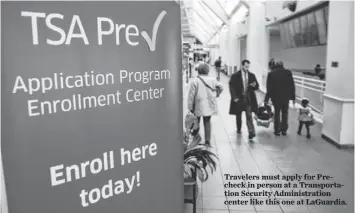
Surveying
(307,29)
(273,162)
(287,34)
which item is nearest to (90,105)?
(273,162)

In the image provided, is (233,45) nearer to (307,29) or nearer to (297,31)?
(297,31)

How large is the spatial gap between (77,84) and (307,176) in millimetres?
3941

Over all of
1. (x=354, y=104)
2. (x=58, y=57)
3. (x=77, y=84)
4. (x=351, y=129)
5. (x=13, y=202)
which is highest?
(x=58, y=57)

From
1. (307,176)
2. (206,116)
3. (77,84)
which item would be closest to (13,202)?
(77,84)

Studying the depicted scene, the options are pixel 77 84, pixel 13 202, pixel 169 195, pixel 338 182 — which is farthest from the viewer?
pixel 338 182

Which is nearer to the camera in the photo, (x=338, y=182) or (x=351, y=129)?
(x=338, y=182)

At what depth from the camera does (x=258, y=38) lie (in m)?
14.3

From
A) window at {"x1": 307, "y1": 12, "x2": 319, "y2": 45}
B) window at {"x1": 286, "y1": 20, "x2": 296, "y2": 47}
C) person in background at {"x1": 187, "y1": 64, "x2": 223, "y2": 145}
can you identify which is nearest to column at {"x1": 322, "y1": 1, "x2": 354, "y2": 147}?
person in background at {"x1": 187, "y1": 64, "x2": 223, "y2": 145}

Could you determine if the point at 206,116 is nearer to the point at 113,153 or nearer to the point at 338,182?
the point at 338,182

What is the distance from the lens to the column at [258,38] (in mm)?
14062

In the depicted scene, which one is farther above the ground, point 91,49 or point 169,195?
point 91,49

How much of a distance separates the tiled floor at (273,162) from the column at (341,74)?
327 millimetres

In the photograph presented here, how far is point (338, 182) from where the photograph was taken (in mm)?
4195

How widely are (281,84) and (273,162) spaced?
73.7 inches
